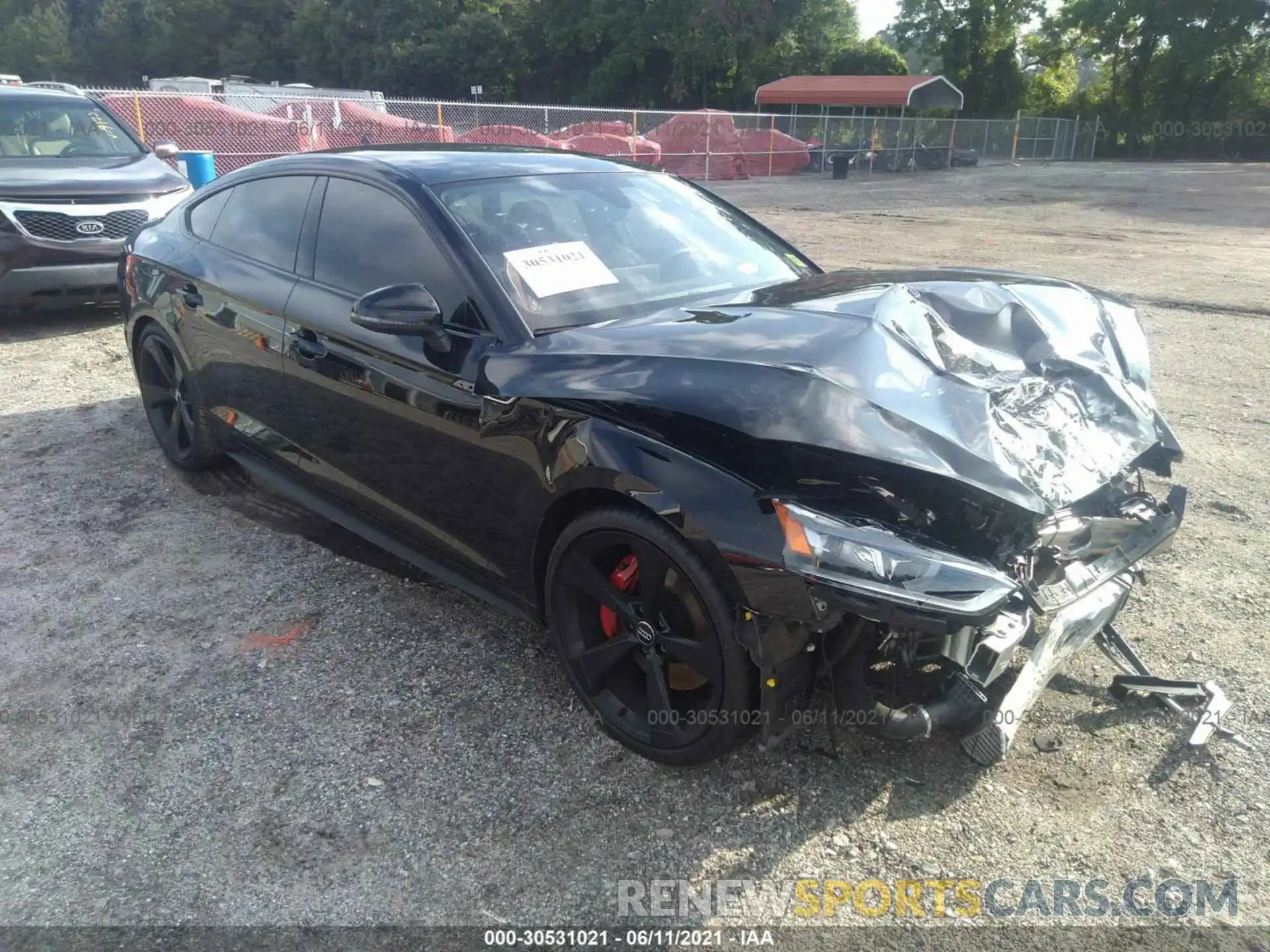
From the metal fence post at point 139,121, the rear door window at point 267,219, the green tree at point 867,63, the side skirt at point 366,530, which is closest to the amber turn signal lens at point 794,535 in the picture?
the side skirt at point 366,530

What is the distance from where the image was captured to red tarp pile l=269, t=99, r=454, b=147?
18641mm

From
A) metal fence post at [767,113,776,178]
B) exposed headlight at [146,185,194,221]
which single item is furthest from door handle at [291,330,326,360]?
metal fence post at [767,113,776,178]

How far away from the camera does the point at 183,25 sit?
191 ft

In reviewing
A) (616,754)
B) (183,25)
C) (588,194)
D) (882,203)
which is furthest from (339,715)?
(183,25)

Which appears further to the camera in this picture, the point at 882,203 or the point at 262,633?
the point at 882,203

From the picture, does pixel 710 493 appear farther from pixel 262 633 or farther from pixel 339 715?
pixel 262 633

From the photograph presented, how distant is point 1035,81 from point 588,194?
58169 millimetres

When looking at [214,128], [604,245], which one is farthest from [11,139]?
[214,128]

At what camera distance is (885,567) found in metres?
2.17

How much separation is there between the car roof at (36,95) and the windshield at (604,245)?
7.44 meters

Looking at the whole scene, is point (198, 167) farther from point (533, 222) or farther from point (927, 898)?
point (927, 898)

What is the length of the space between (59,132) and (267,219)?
6135 millimetres

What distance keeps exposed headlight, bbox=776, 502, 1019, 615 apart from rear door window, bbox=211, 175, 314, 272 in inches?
100

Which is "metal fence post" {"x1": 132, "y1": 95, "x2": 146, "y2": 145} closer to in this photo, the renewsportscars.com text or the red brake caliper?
the red brake caliper
